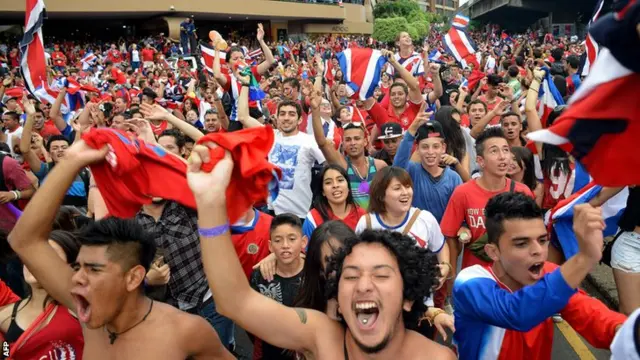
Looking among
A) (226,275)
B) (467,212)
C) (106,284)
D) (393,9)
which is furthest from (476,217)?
(393,9)

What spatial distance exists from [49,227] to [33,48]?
5.56m

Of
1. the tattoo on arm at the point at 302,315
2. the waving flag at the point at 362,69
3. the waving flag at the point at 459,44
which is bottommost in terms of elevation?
the tattoo on arm at the point at 302,315

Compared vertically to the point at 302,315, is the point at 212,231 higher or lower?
higher

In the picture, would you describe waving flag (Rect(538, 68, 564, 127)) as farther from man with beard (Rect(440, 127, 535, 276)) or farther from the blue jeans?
the blue jeans

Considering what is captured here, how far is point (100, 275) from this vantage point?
2.57 m

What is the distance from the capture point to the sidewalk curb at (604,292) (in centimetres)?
540

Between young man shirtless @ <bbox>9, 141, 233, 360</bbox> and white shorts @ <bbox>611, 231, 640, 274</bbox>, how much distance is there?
2507 millimetres

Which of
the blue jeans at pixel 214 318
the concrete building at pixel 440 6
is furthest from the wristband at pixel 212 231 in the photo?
the concrete building at pixel 440 6

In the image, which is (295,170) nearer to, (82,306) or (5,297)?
(5,297)

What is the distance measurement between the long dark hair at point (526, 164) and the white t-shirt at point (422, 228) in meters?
1.70

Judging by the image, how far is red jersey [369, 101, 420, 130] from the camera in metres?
7.78

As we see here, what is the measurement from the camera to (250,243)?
13.9 ft

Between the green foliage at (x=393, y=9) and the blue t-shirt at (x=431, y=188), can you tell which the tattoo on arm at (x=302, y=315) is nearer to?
the blue t-shirt at (x=431, y=188)

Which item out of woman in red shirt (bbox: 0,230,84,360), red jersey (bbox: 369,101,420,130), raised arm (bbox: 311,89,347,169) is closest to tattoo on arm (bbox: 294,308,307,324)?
woman in red shirt (bbox: 0,230,84,360)
